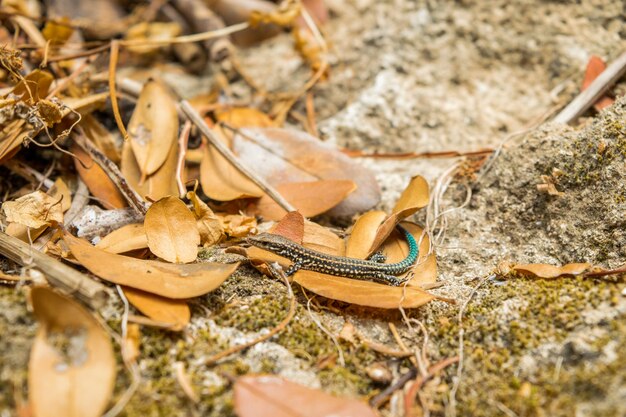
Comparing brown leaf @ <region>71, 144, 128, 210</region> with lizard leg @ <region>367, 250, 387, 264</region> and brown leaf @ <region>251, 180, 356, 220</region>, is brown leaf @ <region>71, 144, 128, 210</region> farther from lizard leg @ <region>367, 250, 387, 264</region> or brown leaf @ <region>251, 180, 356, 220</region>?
lizard leg @ <region>367, 250, 387, 264</region>

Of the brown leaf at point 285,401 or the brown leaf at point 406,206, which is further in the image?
the brown leaf at point 406,206

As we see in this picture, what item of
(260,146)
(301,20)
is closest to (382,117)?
(260,146)

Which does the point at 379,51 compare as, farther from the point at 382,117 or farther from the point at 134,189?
the point at 134,189

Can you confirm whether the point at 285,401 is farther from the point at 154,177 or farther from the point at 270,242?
the point at 154,177

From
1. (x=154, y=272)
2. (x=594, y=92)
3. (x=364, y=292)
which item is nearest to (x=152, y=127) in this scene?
(x=154, y=272)

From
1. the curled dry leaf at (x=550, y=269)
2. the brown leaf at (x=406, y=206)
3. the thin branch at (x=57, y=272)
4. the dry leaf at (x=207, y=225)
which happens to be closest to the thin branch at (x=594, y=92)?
the brown leaf at (x=406, y=206)

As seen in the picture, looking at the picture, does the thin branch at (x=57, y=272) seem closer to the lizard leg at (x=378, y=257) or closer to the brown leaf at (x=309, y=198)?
the brown leaf at (x=309, y=198)
